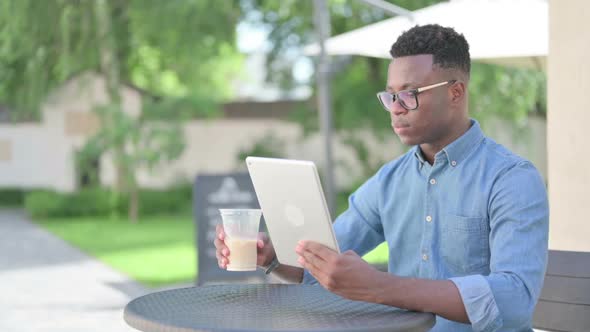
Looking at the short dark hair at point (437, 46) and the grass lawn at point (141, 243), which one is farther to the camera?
the grass lawn at point (141, 243)

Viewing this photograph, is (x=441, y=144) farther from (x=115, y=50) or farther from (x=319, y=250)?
(x=115, y=50)

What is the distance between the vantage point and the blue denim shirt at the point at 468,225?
8.46ft

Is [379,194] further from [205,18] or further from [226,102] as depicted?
[226,102]

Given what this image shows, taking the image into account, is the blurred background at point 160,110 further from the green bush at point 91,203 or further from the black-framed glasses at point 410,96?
the black-framed glasses at point 410,96

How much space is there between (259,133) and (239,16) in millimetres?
3906

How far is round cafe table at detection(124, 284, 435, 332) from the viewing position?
2.53 meters

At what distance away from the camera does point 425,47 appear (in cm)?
288

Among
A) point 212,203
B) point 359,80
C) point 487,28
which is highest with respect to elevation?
point 487,28

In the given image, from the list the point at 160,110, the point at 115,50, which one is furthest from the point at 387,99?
the point at 115,50

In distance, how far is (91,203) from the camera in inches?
859

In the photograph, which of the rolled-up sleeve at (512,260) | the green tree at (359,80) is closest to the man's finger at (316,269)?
the rolled-up sleeve at (512,260)

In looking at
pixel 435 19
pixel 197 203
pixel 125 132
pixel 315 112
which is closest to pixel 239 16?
pixel 315 112

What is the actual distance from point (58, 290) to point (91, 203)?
11.7 metres

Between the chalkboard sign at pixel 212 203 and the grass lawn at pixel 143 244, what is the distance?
1571mm
